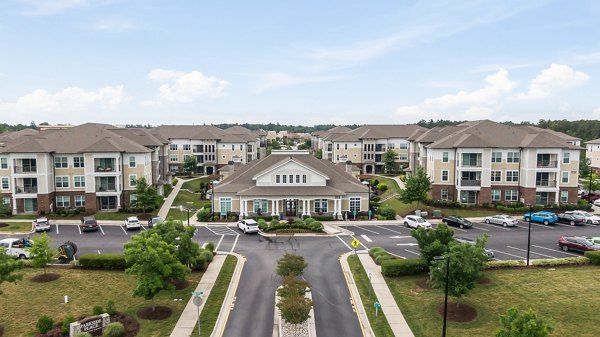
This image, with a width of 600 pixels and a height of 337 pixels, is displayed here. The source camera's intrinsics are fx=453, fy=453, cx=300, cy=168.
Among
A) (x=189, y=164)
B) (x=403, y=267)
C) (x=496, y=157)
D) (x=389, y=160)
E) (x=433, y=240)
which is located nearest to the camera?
(x=433, y=240)

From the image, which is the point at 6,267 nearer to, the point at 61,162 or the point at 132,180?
the point at 132,180

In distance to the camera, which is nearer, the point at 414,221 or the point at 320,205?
the point at 414,221

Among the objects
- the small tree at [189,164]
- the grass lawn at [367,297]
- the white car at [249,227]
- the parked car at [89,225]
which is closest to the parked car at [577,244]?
the grass lawn at [367,297]

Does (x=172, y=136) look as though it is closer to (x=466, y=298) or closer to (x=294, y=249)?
(x=294, y=249)

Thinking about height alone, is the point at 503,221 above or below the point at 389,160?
below

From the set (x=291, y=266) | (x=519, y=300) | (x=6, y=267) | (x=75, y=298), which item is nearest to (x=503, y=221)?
(x=519, y=300)

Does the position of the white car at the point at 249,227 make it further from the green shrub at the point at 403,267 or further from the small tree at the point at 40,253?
the small tree at the point at 40,253

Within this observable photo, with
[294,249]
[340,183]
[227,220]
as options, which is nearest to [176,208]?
[227,220]

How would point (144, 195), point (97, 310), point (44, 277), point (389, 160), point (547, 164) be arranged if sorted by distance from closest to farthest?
point (97, 310) → point (44, 277) → point (144, 195) → point (547, 164) → point (389, 160)
